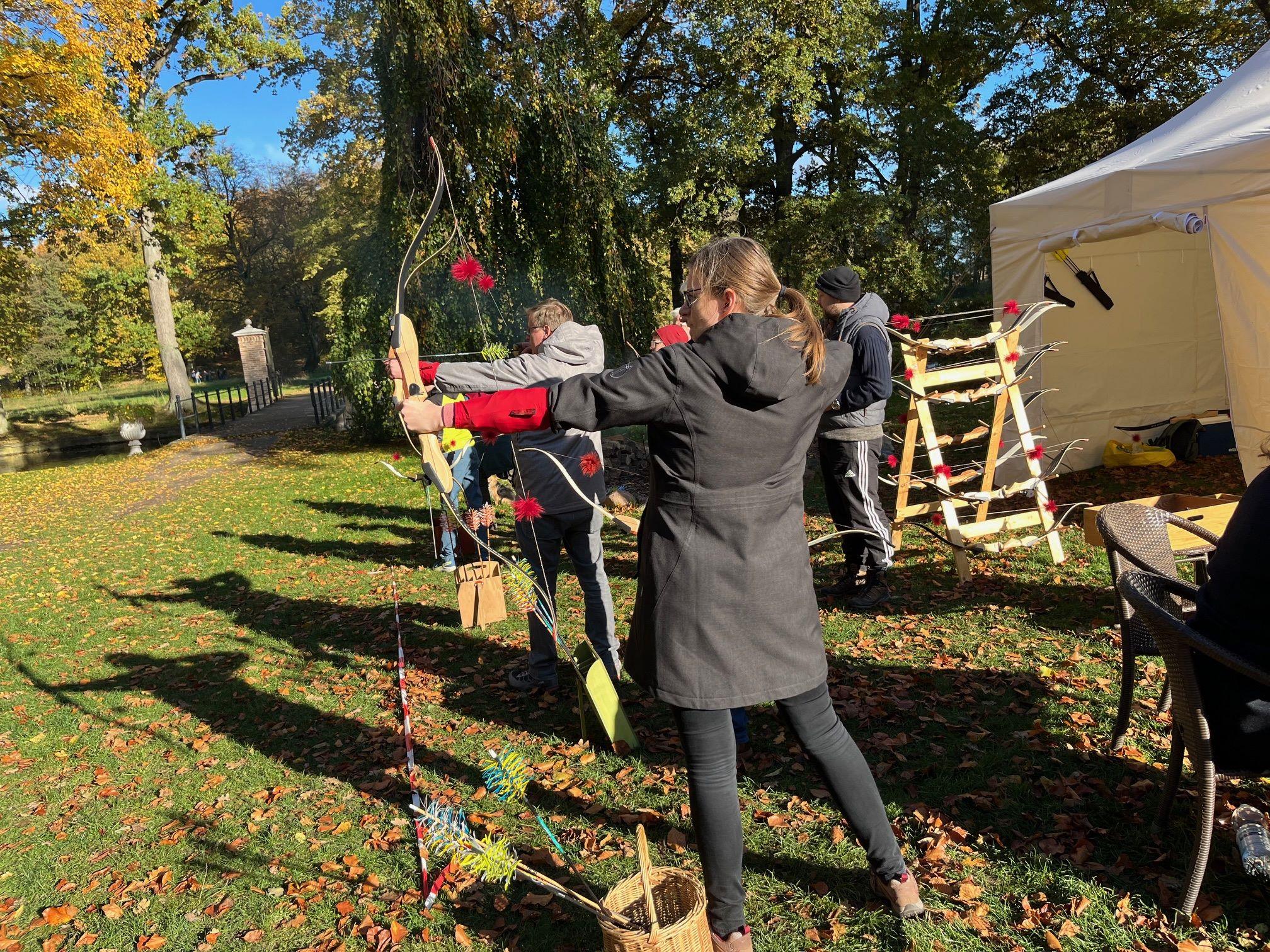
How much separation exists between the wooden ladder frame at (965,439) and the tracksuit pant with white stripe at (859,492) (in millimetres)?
474

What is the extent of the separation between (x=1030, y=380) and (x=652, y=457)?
21.6 feet

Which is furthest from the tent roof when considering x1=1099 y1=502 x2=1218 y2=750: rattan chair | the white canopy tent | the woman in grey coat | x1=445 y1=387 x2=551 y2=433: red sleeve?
x1=445 y1=387 x2=551 y2=433: red sleeve

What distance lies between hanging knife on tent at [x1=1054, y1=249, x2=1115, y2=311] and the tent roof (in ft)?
2.96

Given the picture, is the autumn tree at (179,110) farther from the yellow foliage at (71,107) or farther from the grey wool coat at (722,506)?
the grey wool coat at (722,506)

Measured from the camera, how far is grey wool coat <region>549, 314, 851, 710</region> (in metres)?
1.80

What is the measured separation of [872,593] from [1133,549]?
6.90 feet

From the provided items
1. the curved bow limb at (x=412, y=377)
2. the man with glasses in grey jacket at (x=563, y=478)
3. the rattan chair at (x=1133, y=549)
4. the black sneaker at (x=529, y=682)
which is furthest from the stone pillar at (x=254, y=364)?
the rattan chair at (x=1133, y=549)

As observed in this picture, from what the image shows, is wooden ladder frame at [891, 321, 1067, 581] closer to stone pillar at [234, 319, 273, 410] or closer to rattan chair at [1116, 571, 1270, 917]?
rattan chair at [1116, 571, 1270, 917]

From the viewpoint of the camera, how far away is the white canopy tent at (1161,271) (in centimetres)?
479

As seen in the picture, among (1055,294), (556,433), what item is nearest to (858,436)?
(556,433)

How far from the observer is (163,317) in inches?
838

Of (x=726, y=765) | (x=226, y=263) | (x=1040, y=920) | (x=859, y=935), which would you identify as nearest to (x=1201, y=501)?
(x=1040, y=920)

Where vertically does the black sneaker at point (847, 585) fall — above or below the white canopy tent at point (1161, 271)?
below

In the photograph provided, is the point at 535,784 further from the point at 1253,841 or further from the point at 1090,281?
the point at 1090,281
